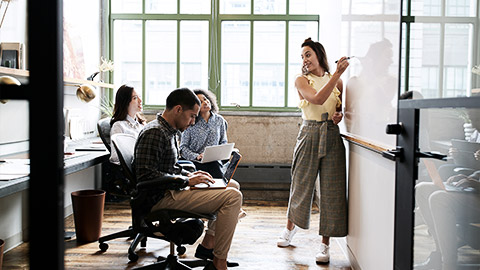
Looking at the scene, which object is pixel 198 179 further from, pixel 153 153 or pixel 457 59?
pixel 457 59

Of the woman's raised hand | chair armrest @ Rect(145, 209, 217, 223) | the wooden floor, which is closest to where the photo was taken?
chair armrest @ Rect(145, 209, 217, 223)

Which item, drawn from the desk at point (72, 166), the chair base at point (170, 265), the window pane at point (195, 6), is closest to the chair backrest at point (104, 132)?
the desk at point (72, 166)

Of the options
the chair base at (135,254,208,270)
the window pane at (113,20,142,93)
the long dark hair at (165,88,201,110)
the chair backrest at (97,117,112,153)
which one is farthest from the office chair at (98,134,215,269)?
the window pane at (113,20,142,93)

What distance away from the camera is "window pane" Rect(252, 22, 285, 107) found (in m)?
5.78

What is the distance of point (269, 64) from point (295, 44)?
41 centimetres

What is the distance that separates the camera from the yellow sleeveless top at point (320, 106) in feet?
11.0

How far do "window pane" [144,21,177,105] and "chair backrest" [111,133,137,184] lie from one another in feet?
9.88

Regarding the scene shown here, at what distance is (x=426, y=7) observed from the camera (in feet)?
4.96

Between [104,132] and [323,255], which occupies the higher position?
[104,132]

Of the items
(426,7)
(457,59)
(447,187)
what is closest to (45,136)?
(457,59)

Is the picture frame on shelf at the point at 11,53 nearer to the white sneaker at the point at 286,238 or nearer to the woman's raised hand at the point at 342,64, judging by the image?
the woman's raised hand at the point at 342,64

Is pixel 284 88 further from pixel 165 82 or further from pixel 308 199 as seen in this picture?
pixel 308 199

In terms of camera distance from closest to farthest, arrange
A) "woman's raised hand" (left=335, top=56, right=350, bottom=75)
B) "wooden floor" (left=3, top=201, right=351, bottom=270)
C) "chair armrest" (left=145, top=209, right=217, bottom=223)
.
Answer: "chair armrest" (left=145, top=209, right=217, bottom=223) → "woman's raised hand" (left=335, top=56, right=350, bottom=75) → "wooden floor" (left=3, top=201, right=351, bottom=270)

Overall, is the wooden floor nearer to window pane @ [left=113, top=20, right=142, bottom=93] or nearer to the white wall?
the white wall
